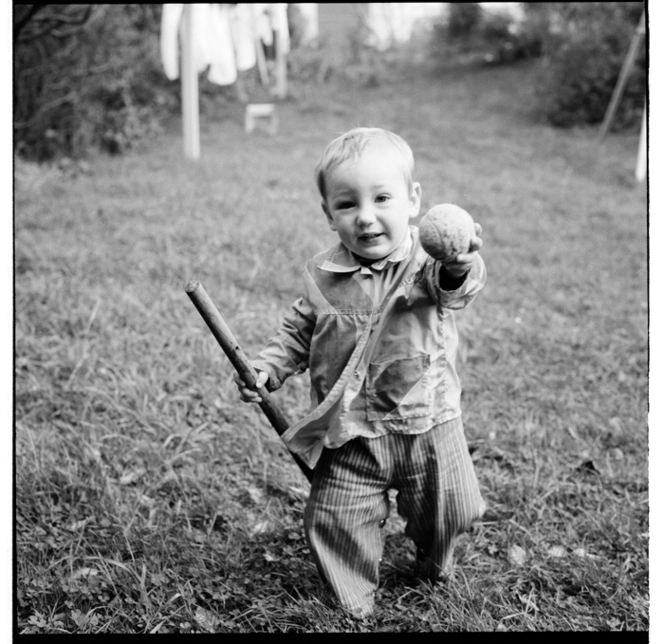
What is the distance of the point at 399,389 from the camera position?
194cm

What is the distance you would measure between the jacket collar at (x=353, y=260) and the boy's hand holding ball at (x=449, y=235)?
0.84ft

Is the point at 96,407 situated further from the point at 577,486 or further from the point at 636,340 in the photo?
the point at 636,340

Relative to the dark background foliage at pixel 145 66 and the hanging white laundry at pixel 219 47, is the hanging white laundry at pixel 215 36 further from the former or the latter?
the dark background foliage at pixel 145 66

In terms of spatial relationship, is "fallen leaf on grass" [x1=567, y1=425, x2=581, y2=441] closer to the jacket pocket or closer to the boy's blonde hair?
the jacket pocket

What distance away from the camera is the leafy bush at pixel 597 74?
10539mm

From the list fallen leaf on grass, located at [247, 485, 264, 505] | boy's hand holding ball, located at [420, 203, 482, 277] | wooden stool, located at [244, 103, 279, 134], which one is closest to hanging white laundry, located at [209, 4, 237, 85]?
wooden stool, located at [244, 103, 279, 134]

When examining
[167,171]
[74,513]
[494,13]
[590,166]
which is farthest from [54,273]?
[494,13]

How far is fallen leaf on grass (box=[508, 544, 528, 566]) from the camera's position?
2318mm

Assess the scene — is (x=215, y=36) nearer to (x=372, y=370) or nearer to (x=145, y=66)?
(x=145, y=66)

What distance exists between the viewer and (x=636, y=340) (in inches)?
159

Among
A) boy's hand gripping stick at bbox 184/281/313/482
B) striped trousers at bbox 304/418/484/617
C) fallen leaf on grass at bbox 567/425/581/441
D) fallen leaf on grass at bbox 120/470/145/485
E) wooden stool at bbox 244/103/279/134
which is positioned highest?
boy's hand gripping stick at bbox 184/281/313/482

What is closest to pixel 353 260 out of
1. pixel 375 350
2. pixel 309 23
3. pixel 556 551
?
pixel 375 350

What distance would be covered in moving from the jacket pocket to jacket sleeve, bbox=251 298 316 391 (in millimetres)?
221

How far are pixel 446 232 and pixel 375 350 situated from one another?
44 centimetres
